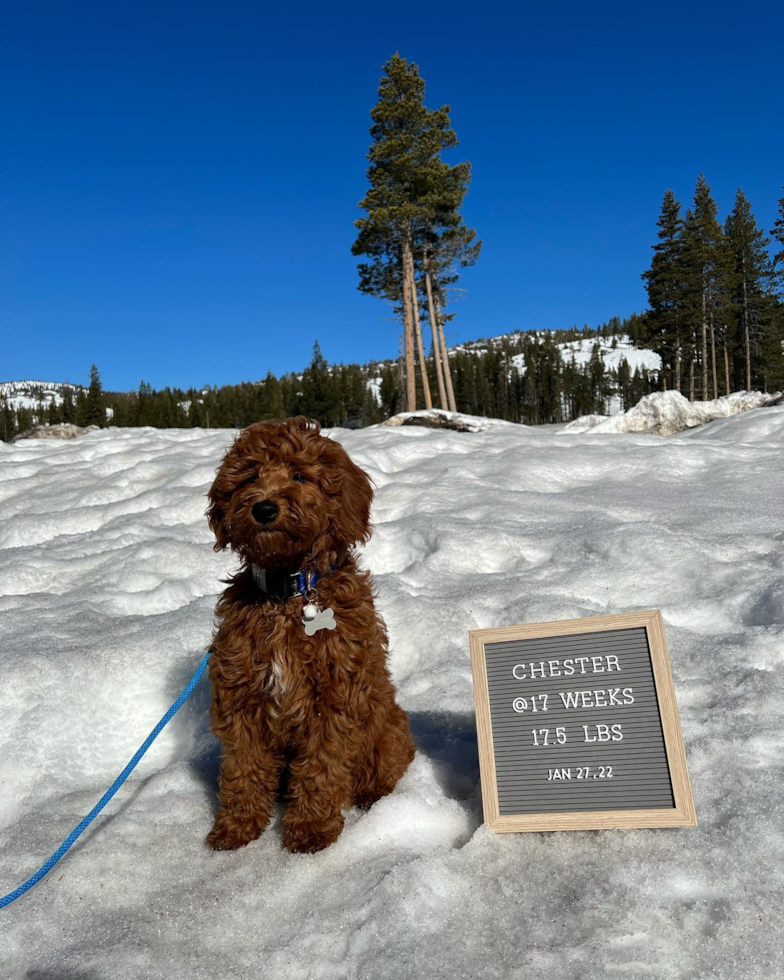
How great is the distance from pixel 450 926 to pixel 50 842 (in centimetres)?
204

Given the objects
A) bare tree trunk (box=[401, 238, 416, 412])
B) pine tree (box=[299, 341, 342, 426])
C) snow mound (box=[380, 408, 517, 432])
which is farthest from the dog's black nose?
pine tree (box=[299, 341, 342, 426])

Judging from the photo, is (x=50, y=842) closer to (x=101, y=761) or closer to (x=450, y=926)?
(x=101, y=761)

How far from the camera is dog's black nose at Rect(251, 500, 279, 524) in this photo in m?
2.73

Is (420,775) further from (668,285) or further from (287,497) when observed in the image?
(668,285)

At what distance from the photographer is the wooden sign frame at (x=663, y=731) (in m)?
2.63

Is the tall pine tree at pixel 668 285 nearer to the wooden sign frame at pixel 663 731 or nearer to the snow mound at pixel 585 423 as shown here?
the snow mound at pixel 585 423

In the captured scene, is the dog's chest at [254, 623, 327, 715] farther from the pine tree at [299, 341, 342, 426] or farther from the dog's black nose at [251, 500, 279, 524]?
the pine tree at [299, 341, 342, 426]

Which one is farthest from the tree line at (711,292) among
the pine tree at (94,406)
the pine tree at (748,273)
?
the pine tree at (94,406)

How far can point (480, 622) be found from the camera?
5082 mm

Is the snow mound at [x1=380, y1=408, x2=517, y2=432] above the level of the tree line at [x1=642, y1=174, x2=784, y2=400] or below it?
below

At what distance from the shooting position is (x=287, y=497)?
110 inches

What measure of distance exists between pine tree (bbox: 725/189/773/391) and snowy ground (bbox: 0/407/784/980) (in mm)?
54636

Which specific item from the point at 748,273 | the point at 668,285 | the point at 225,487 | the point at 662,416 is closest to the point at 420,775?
the point at 225,487

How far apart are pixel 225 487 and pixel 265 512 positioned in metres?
0.40
